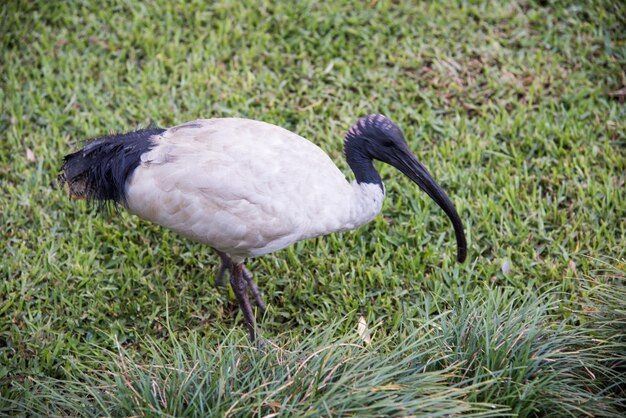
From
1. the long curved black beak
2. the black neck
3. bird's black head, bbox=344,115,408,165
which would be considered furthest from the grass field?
bird's black head, bbox=344,115,408,165

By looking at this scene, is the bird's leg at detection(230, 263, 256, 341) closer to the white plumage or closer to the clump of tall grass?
the white plumage

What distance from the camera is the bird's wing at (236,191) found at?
3578 millimetres

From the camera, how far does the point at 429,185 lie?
3.69 m

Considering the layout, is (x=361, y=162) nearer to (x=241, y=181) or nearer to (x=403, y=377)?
(x=241, y=181)

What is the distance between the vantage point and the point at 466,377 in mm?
3156

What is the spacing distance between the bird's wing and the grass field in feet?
1.89

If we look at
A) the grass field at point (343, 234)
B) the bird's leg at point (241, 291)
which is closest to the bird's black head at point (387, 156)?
the grass field at point (343, 234)

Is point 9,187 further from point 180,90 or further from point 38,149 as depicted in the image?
point 180,90

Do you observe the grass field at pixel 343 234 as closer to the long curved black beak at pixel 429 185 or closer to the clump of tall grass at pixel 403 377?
the clump of tall grass at pixel 403 377

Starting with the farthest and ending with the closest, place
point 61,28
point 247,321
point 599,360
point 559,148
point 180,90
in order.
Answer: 1. point 61,28
2. point 180,90
3. point 559,148
4. point 247,321
5. point 599,360

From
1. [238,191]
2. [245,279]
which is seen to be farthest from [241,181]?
[245,279]

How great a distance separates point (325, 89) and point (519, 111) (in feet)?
4.92

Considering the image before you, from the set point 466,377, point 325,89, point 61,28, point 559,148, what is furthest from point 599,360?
point 61,28

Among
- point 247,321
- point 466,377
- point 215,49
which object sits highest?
point 215,49
